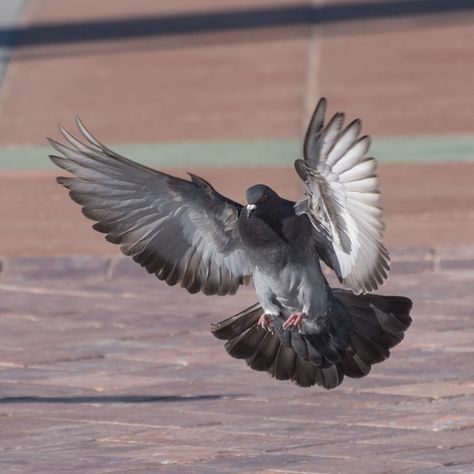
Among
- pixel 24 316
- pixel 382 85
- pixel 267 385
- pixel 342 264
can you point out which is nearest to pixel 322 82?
pixel 382 85

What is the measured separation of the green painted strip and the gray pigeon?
3.62 m

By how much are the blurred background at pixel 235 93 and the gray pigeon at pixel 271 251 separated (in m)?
2.46

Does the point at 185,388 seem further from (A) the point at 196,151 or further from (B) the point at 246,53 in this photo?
(B) the point at 246,53

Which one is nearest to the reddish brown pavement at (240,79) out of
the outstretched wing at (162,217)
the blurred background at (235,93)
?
the blurred background at (235,93)

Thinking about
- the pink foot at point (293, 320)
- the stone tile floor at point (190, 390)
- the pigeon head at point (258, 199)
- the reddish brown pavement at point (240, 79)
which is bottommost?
the stone tile floor at point (190, 390)

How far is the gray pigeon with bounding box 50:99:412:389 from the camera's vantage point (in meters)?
4.97

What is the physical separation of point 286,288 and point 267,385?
107 cm

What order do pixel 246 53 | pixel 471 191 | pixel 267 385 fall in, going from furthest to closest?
pixel 246 53
pixel 471 191
pixel 267 385

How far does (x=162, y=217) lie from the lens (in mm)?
5434

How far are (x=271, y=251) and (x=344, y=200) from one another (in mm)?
364

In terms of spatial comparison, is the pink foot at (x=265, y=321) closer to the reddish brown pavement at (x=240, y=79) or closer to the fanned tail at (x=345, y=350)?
the fanned tail at (x=345, y=350)

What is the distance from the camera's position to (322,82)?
1060 centimetres

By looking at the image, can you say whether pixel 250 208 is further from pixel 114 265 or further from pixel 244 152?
pixel 244 152

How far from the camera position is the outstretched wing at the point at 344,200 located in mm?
4652
